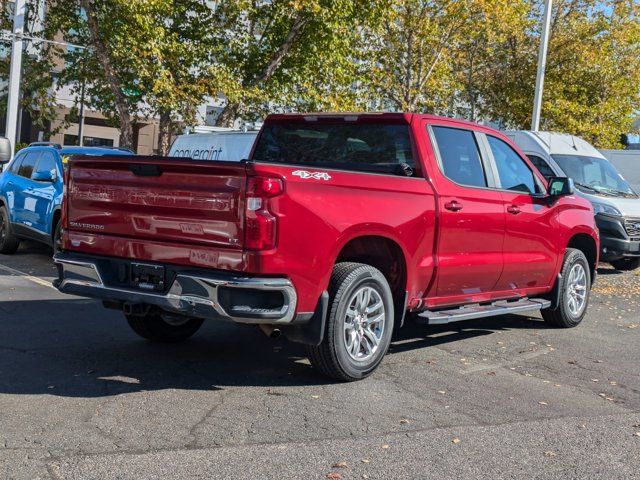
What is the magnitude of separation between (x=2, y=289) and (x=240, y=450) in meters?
5.79

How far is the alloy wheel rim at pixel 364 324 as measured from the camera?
588 centimetres

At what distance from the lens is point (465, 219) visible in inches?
269

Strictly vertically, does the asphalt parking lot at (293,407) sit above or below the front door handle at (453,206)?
below

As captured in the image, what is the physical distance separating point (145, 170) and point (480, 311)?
9.97 feet

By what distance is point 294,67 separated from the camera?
77.6 feet

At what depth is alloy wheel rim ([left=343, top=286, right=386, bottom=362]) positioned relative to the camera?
5.88m

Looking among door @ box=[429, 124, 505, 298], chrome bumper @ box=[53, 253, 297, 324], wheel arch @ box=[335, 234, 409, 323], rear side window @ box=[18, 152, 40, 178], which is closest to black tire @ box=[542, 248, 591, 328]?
door @ box=[429, 124, 505, 298]

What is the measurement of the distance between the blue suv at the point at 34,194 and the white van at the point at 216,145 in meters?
0.85

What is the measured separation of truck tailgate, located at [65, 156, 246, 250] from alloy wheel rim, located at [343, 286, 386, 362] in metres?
1.09

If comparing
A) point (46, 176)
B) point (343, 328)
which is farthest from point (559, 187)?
point (46, 176)

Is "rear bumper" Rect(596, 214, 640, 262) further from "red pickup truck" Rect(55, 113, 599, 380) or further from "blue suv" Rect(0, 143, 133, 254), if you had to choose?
"blue suv" Rect(0, 143, 133, 254)

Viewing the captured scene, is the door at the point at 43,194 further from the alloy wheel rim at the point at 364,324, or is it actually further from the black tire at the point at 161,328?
the alloy wheel rim at the point at 364,324

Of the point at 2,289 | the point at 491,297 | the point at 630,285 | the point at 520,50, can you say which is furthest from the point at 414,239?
the point at 520,50

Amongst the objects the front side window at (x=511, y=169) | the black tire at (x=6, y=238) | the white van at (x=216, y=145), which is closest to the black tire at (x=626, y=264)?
the white van at (x=216, y=145)
